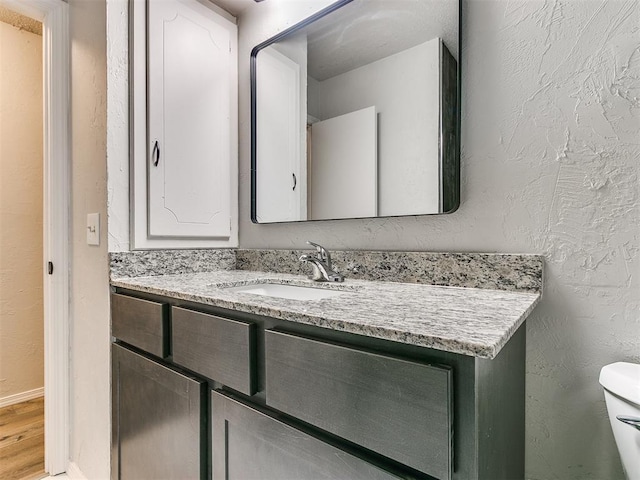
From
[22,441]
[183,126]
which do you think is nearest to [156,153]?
[183,126]

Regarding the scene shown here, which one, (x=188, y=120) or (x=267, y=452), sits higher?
(x=188, y=120)

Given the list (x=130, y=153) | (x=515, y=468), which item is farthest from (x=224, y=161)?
(x=515, y=468)

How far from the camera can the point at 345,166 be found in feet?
4.17

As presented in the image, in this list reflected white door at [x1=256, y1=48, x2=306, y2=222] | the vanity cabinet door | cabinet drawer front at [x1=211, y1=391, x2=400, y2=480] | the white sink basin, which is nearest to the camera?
cabinet drawer front at [x1=211, y1=391, x2=400, y2=480]

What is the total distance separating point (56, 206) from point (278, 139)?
3.15ft

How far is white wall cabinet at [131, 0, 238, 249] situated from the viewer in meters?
1.36

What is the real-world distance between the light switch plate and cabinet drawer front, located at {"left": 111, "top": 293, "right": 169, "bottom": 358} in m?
0.24

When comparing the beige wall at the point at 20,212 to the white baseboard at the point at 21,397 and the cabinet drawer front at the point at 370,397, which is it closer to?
the white baseboard at the point at 21,397

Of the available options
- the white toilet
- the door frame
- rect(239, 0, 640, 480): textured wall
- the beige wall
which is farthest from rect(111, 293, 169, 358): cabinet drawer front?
the beige wall

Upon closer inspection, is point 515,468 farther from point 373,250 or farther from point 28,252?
point 28,252

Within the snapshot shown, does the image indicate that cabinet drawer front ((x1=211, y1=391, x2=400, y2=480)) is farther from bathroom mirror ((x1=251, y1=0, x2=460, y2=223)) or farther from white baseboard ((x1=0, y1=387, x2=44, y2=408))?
white baseboard ((x1=0, y1=387, x2=44, y2=408))

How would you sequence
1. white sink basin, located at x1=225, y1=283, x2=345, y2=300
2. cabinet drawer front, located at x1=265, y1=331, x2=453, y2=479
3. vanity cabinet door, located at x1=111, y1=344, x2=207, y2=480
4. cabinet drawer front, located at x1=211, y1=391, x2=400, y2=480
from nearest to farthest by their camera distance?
1. cabinet drawer front, located at x1=265, y1=331, x2=453, y2=479
2. cabinet drawer front, located at x1=211, y1=391, x2=400, y2=480
3. vanity cabinet door, located at x1=111, y1=344, x2=207, y2=480
4. white sink basin, located at x1=225, y1=283, x2=345, y2=300

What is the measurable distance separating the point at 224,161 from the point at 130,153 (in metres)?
0.41

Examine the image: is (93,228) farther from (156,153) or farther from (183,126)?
(183,126)
